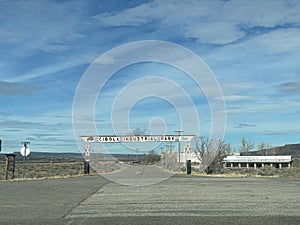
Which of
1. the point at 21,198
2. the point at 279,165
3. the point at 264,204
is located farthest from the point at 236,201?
the point at 279,165

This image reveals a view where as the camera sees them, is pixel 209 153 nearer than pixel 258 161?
Yes

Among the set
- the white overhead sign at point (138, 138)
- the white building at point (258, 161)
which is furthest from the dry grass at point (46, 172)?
the white building at point (258, 161)

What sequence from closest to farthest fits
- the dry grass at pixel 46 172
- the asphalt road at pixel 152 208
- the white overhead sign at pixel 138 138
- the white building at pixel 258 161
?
the asphalt road at pixel 152 208
the white overhead sign at pixel 138 138
the dry grass at pixel 46 172
the white building at pixel 258 161

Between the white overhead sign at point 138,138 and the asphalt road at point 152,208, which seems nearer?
the asphalt road at point 152,208

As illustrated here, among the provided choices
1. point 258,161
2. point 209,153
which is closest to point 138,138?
point 209,153

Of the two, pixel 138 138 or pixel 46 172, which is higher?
pixel 138 138

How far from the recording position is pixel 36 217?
11820 millimetres

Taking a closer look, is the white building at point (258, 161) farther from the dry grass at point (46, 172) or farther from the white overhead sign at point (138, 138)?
the white overhead sign at point (138, 138)

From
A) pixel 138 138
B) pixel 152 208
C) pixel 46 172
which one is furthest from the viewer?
pixel 46 172

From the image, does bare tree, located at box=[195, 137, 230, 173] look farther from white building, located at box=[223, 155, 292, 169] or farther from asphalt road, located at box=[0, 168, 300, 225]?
white building, located at box=[223, 155, 292, 169]

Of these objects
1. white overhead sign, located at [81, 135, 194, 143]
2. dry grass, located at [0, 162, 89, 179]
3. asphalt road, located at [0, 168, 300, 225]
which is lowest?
dry grass, located at [0, 162, 89, 179]

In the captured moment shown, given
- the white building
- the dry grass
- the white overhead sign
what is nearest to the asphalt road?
the white overhead sign

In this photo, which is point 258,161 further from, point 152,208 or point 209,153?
point 152,208

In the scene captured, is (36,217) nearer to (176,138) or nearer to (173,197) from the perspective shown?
(173,197)
